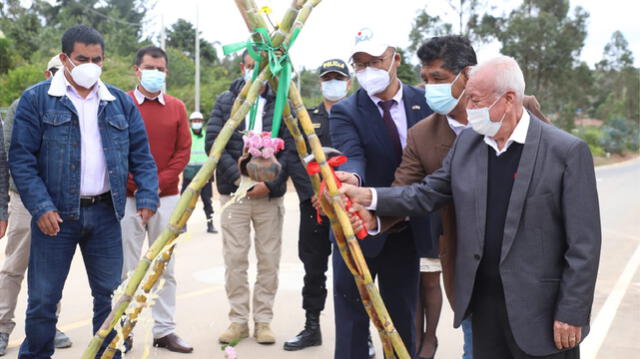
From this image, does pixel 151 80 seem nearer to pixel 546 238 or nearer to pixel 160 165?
pixel 160 165

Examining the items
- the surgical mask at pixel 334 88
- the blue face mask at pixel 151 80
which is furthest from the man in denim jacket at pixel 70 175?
the surgical mask at pixel 334 88

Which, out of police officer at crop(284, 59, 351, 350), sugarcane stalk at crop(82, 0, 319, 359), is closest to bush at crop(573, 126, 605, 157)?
police officer at crop(284, 59, 351, 350)

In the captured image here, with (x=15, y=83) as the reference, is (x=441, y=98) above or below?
above

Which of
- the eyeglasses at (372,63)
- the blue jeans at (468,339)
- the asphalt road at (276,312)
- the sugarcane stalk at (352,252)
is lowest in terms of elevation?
the asphalt road at (276,312)

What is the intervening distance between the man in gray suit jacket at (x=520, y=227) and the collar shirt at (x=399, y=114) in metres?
0.83

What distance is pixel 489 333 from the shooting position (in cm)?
296

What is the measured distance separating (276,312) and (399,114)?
2866mm

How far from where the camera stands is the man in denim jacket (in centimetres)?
377

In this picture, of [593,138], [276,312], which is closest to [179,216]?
[276,312]

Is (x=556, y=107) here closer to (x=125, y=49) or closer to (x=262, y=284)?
(x=125, y=49)

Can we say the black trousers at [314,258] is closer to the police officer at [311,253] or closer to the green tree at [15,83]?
the police officer at [311,253]

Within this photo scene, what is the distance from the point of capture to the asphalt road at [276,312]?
499 centimetres

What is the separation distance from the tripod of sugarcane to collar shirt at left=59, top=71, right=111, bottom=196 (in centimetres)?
135

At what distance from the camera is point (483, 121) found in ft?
9.26
